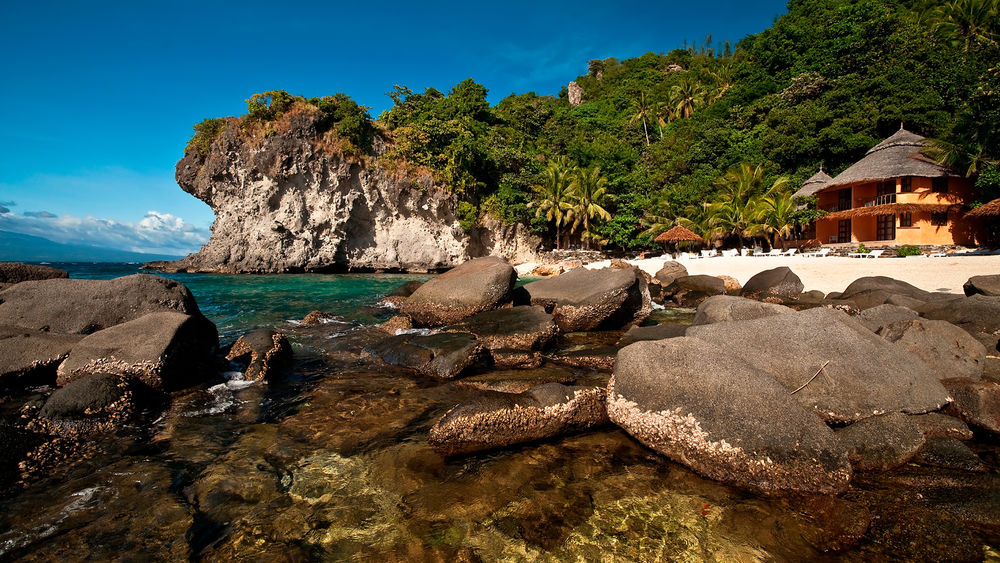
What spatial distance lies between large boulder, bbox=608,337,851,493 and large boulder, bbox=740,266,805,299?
12.5 metres

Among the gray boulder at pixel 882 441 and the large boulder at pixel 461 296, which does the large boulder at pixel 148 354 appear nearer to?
the large boulder at pixel 461 296

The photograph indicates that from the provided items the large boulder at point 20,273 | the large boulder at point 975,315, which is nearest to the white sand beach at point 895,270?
the large boulder at point 975,315

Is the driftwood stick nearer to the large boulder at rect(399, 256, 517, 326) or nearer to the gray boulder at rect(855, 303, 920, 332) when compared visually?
the gray boulder at rect(855, 303, 920, 332)

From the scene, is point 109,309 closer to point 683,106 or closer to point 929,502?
point 929,502

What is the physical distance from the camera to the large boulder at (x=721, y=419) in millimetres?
3748

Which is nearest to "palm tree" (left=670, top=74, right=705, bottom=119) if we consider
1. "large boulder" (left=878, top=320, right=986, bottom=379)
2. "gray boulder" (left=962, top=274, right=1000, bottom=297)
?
"gray boulder" (left=962, top=274, right=1000, bottom=297)

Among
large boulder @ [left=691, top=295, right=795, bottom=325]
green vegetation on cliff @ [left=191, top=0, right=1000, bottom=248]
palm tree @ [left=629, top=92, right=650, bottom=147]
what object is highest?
palm tree @ [left=629, top=92, right=650, bottom=147]

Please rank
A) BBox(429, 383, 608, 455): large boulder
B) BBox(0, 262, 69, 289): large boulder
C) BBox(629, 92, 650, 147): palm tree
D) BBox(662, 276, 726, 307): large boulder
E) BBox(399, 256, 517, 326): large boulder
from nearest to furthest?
BBox(429, 383, 608, 455): large boulder → BBox(0, 262, 69, 289): large boulder → BBox(399, 256, 517, 326): large boulder → BBox(662, 276, 726, 307): large boulder → BBox(629, 92, 650, 147): palm tree

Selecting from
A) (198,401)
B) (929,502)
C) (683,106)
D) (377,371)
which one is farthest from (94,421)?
(683,106)

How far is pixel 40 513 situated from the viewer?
3.41 m

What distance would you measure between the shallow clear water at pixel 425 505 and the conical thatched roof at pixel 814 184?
106ft

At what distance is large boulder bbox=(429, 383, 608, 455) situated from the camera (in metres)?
4.50

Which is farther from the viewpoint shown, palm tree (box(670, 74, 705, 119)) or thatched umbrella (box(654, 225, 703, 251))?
palm tree (box(670, 74, 705, 119))

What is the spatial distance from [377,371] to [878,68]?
147ft
